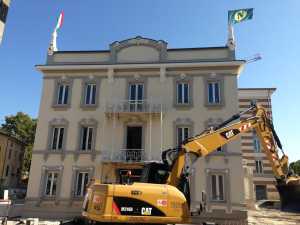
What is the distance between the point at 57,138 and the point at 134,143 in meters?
5.81

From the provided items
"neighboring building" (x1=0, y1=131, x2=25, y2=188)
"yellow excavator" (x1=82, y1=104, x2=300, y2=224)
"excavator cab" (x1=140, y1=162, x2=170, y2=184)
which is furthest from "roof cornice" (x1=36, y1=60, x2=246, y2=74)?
"neighboring building" (x1=0, y1=131, x2=25, y2=188)

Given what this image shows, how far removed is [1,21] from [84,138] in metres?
17.6

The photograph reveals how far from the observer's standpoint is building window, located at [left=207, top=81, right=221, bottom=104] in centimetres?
2106

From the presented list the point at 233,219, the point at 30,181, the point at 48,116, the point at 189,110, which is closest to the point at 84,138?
the point at 48,116

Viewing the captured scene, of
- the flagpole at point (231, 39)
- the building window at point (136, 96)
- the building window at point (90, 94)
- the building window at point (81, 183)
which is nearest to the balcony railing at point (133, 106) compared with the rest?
the building window at point (136, 96)

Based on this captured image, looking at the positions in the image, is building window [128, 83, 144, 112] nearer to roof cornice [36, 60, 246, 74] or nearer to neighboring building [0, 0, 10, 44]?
roof cornice [36, 60, 246, 74]

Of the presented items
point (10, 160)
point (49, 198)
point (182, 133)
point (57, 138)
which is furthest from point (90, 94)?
point (10, 160)

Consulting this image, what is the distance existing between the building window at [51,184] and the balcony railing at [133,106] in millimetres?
6091

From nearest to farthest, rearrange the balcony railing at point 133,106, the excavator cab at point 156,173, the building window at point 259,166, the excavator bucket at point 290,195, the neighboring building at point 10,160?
the excavator cab at point 156,173 → the excavator bucket at point 290,195 → the balcony railing at point 133,106 → the building window at point 259,166 → the neighboring building at point 10,160

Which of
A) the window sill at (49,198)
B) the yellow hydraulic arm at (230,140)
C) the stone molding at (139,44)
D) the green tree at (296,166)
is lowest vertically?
the window sill at (49,198)

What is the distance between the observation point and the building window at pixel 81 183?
2036 centimetres

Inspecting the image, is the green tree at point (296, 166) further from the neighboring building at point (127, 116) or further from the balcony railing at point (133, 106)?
the balcony railing at point (133, 106)

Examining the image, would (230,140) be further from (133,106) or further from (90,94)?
(90,94)

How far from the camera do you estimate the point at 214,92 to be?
2123 cm
